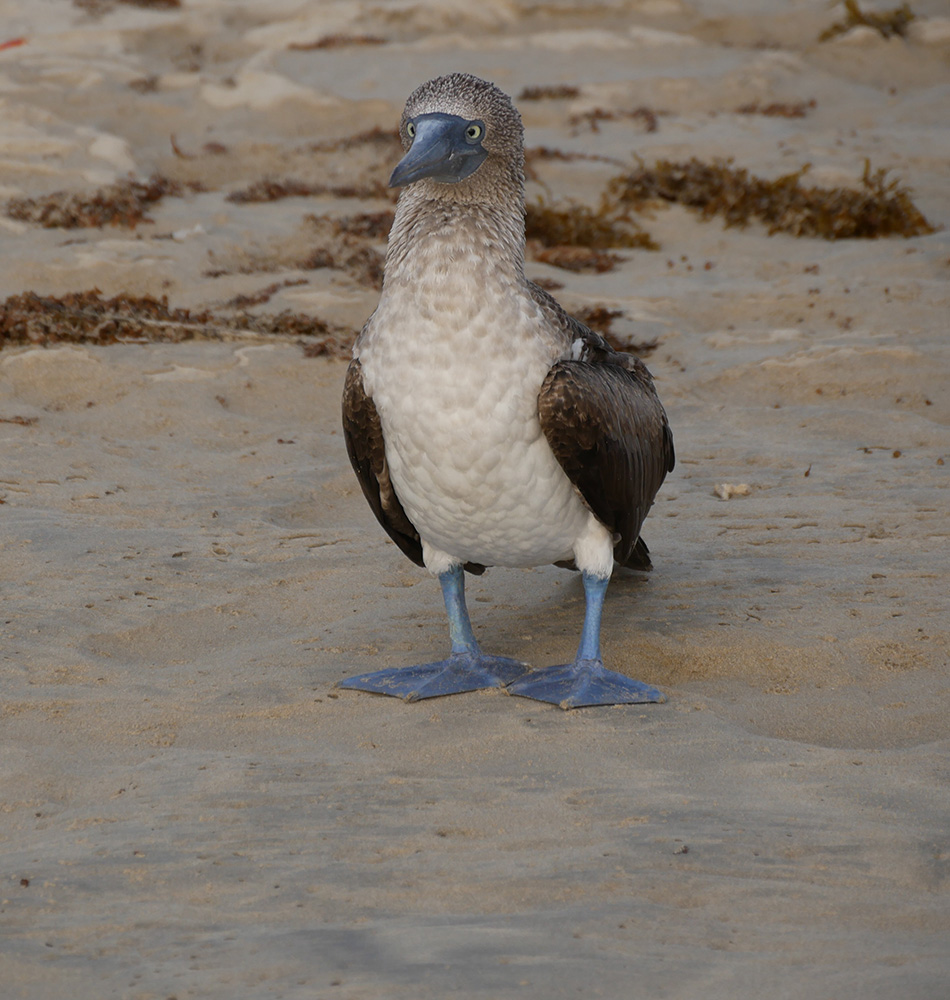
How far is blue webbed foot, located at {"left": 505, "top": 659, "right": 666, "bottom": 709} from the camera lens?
13.2 ft

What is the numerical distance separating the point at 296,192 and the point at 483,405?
8781mm

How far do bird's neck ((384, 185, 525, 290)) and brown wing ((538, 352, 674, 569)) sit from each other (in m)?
0.39

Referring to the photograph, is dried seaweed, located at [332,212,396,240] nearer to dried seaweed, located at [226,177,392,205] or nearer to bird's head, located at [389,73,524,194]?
dried seaweed, located at [226,177,392,205]

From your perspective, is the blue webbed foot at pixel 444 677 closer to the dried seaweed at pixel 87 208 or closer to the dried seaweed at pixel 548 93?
the dried seaweed at pixel 87 208

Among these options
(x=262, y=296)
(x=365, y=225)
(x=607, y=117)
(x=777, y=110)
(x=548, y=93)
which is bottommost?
(x=262, y=296)

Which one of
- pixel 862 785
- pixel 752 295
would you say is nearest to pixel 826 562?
pixel 862 785

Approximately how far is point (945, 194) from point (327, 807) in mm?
10572

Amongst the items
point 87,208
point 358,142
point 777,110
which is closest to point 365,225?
point 87,208

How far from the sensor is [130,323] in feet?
27.6

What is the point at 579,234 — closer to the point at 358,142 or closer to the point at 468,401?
the point at 358,142

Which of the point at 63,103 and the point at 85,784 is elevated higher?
the point at 63,103

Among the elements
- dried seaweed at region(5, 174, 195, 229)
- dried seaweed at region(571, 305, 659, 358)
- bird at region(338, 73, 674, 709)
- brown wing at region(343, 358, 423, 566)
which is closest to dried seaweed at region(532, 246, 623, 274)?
dried seaweed at region(571, 305, 659, 358)

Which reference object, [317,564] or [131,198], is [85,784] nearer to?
[317,564]

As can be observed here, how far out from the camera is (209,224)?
35.8 ft
